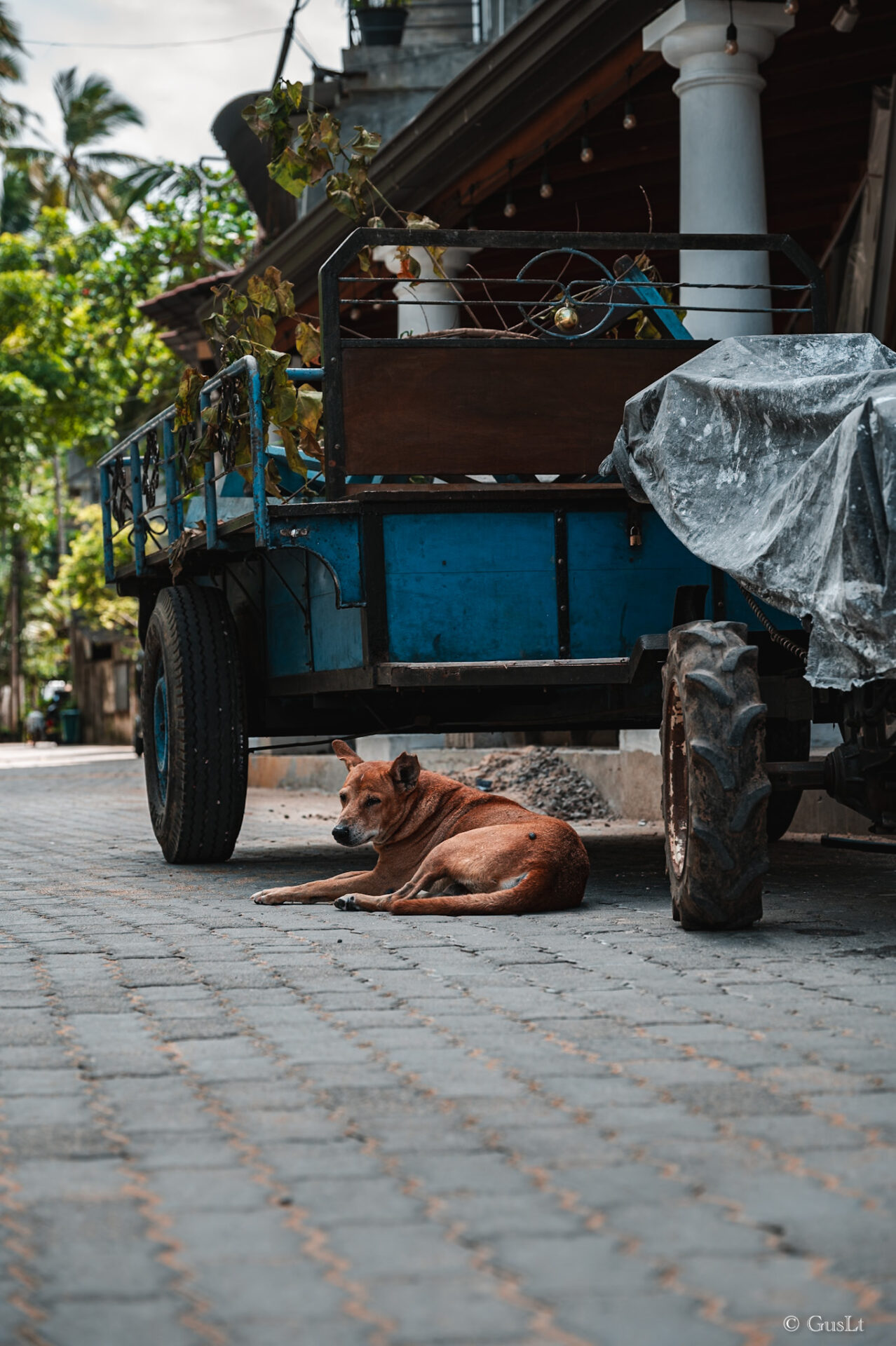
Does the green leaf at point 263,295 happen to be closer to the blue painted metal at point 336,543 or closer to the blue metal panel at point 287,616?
the blue metal panel at point 287,616

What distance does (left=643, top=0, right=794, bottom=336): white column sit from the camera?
959 centimetres

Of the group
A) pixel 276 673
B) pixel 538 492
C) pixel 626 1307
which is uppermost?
pixel 538 492

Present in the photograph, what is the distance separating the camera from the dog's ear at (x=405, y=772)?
6.51m

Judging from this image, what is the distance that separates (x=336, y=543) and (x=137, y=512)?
8.30 ft

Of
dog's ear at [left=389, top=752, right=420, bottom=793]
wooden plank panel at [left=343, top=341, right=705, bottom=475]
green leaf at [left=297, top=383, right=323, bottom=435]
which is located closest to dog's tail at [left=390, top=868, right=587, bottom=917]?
dog's ear at [left=389, top=752, right=420, bottom=793]

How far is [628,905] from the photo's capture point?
6.13 m

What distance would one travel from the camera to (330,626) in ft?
22.4

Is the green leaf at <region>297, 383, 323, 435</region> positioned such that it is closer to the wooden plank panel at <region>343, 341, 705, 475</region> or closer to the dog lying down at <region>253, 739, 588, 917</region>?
the wooden plank panel at <region>343, 341, 705, 475</region>

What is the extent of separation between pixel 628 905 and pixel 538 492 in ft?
5.25

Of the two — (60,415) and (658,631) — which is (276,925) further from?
(60,415)

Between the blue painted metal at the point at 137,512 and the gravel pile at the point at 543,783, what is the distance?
2.75m

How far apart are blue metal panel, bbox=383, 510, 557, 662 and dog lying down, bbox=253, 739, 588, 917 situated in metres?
0.51

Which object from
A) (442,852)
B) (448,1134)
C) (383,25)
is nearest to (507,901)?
(442,852)

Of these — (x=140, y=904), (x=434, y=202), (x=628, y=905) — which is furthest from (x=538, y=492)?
(x=434, y=202)
